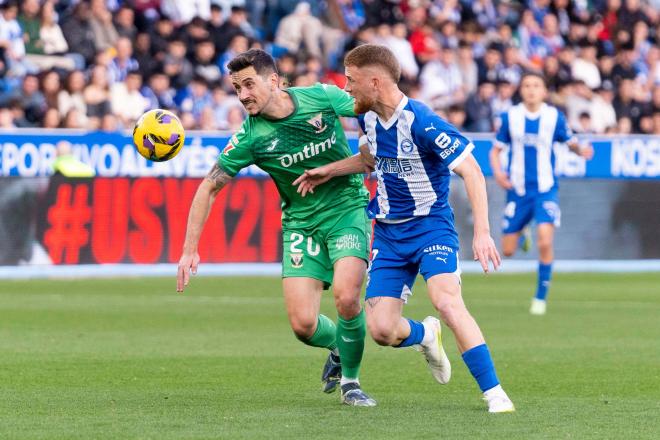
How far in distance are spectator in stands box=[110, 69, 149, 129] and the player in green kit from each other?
1245 cm

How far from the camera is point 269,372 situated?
10102 millimetres

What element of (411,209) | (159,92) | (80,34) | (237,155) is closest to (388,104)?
(411,209)

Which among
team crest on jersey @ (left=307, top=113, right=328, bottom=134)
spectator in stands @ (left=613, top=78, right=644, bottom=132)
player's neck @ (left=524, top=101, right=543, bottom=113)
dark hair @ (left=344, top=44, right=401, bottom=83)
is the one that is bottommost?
spectator in stands @ (left=613, top=78, right=644, bottom=132)

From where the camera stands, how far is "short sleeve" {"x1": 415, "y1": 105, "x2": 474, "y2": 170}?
7891 mm

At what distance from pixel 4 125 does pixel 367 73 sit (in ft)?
41.0

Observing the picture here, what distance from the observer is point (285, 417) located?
7.76 m

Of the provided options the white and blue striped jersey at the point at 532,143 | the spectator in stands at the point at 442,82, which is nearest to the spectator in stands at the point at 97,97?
the spectator in stands at the point at 442,82

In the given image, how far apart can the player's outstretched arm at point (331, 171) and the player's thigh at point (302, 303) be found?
0.53 metres

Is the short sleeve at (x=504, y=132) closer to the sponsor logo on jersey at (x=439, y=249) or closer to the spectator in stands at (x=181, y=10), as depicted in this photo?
the sponsor logo on jersey at (x=439, y=249)

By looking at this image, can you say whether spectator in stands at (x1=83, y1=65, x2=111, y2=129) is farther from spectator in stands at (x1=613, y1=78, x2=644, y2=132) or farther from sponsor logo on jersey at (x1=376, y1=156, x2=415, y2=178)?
sponsor logo on jersey at (x1=376, y1=156, x2=415, y2=178)

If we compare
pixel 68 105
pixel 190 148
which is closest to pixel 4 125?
pixel 68 105

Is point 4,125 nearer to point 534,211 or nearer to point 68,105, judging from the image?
point 68,105

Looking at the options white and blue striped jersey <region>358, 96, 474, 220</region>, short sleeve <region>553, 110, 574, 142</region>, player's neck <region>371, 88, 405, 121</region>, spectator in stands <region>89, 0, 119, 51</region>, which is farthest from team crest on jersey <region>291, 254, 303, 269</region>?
spectator in stands <region>89, 0, 119, 51</region>

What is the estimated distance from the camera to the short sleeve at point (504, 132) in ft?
50.9
